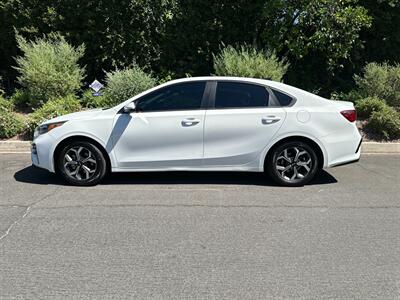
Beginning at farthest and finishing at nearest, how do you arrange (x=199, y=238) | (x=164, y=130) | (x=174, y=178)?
(x=174, y=178) < (x=164, y=130) < (x=199, y=238)

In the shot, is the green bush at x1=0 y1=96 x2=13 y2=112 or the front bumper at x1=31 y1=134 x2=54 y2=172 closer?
the front bumper at x1=31 y1=134 x2=54 y2=172

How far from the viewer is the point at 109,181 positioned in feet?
21.7

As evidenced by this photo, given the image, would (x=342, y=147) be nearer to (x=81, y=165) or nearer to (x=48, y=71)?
(x=81, y=165)

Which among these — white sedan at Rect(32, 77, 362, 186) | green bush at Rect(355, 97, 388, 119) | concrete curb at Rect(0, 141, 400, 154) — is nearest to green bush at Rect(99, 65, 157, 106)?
concrete curb at Rect(0, 141, 400, 154)

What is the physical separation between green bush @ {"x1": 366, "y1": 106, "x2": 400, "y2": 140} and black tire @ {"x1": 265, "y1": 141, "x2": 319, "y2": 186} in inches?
150

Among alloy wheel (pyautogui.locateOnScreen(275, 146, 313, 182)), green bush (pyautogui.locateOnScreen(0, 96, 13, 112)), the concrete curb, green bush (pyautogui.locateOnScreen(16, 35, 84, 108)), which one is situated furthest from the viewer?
green bush (pyautogui.locateOnScreen(16, 35, 84, 108))

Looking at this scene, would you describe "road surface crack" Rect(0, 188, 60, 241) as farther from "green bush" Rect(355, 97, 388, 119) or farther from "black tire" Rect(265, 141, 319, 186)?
"green bush" Rect(355, 97, 388, 119)

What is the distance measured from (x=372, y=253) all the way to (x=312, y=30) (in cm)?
836

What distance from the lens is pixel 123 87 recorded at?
33.5 ft

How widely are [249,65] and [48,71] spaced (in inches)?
185

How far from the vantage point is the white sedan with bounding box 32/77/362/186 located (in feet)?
20.3

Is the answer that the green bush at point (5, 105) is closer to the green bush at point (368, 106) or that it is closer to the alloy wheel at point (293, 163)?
the alloy wheel at point (293, 163)

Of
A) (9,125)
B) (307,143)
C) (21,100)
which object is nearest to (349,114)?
(307,143)

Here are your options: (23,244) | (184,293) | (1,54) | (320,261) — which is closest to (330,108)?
(320,261)
